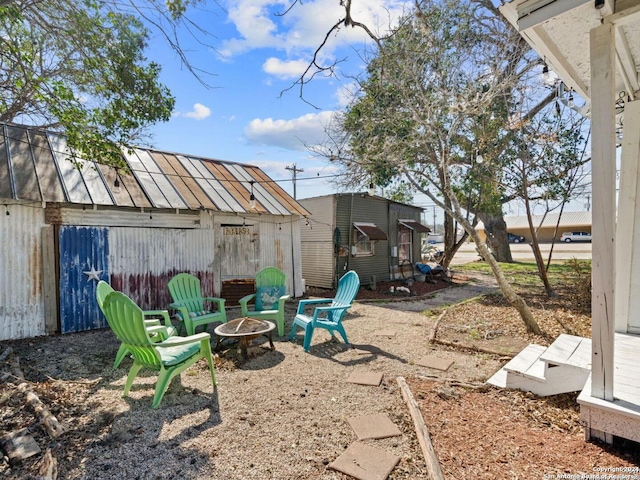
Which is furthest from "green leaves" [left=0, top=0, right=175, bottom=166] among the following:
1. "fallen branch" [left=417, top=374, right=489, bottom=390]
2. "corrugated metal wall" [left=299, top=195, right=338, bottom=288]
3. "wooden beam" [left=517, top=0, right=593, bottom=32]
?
"corrugated metal wall" [left=299, top=195, right=338, bottom=288]

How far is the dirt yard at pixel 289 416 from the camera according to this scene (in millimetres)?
2465

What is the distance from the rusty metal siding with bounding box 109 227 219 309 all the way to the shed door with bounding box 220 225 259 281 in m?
0.32

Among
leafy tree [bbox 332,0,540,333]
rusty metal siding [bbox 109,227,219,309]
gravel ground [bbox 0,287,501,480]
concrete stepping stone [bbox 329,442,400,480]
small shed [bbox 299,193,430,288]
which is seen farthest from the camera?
small shed [bbox 299,193,430,288]

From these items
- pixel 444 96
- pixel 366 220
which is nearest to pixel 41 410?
pixel 444 96

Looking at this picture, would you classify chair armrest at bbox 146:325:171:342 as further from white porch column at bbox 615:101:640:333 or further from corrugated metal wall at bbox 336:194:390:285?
corrugated metal wall at bbox 336:194:390:285

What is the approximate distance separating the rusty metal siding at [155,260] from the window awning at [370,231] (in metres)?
4.73

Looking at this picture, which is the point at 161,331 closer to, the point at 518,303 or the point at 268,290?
the point at 268,290

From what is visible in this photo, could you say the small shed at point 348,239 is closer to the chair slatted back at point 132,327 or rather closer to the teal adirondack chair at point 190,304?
the teal adirondack chair at point 190,304

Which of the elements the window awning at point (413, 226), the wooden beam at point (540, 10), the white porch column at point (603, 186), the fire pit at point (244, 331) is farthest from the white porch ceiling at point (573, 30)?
the window awning at point (413, 226)

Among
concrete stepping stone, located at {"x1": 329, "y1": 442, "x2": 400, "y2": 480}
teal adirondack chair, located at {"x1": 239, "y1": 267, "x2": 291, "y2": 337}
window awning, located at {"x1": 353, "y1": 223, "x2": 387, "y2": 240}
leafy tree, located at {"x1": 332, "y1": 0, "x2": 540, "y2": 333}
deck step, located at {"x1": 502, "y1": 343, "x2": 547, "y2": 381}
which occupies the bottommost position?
concrete stepping stone, located at {"x1": 329, "y1": 442, "x2": 400, "y2": 480}

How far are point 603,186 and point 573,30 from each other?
139 centimetres

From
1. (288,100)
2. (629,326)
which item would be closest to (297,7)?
(288,100)

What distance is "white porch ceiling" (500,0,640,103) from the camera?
93.4 inches

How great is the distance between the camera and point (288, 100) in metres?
4.16
